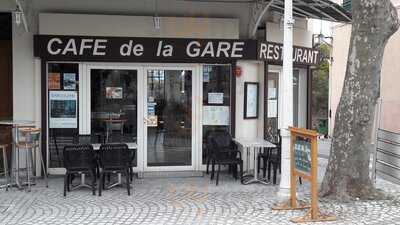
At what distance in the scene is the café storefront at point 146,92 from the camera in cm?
1084

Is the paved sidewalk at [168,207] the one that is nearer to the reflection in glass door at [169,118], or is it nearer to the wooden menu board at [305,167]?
the wooden menu board at [305,167]

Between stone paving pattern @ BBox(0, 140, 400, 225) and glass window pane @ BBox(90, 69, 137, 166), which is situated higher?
glass window pane @ BBox(90, 69, 137, 166)

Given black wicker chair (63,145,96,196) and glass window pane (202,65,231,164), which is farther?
glass window pane (202,65,231,164)

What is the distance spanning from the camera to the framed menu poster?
1158 cm

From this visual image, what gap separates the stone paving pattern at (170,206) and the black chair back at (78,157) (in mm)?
440

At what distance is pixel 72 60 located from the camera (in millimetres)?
10805

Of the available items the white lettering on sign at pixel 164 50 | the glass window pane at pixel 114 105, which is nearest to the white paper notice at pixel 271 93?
the white lettering on sign at pixel 164 50

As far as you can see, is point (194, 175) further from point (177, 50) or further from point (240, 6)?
point (240, 6)

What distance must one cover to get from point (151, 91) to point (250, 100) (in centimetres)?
195

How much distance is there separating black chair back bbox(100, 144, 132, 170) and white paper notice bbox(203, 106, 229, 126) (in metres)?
2.41

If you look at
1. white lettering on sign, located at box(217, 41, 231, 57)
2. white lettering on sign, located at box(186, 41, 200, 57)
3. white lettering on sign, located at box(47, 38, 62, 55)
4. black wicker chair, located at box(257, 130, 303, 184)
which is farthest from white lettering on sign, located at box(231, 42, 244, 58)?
white lettering on sign, located at box(47, 38, 62, 55)

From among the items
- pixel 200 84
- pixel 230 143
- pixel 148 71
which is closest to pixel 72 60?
pixel 148 71

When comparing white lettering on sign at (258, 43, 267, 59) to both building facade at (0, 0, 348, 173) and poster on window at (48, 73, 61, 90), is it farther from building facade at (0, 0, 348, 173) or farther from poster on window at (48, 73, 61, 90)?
poster on window at (48, 73, 61, 90)

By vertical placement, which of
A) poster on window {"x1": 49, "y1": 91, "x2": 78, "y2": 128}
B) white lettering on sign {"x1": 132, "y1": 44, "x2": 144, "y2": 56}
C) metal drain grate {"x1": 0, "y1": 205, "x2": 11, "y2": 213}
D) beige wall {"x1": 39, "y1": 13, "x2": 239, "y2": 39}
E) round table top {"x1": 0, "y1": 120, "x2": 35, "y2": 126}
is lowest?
metal drain grate {"x1": 0, "y1": 205, "x2": 11, "y2": 213}
